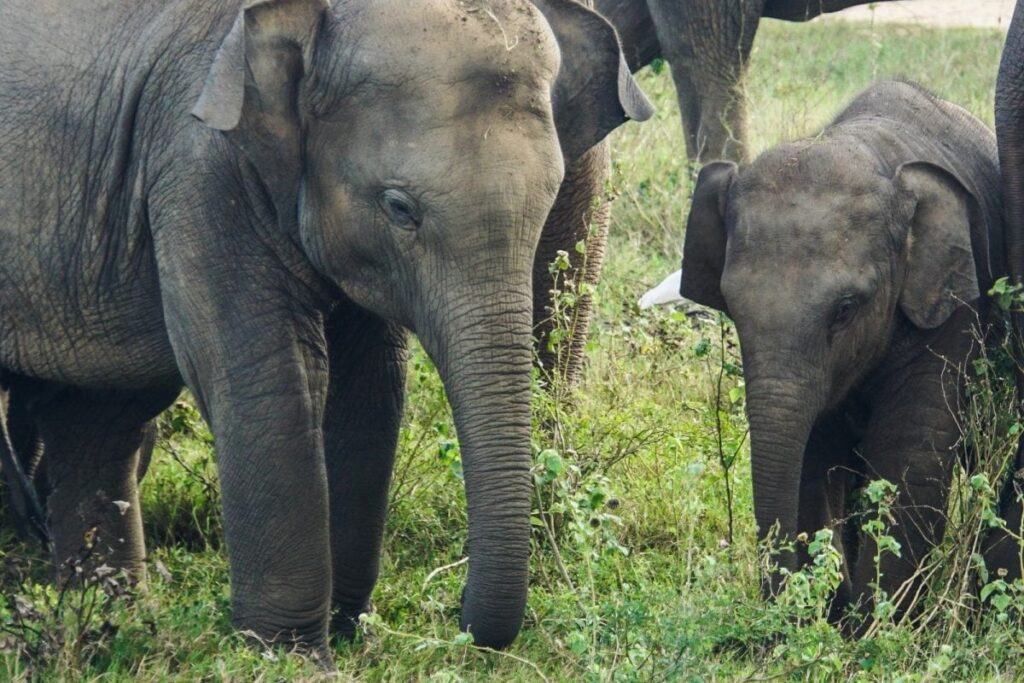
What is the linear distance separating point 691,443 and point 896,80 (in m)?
1.32

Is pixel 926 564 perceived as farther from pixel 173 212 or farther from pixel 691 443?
pixel 173 212

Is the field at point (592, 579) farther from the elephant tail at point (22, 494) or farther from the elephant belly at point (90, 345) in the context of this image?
the elephant belly at point (90, 345)

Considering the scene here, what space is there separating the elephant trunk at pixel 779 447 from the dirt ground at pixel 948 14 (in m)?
8.93

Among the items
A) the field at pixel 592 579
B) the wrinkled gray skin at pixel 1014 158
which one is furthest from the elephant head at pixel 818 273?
the field at pixel 592 579

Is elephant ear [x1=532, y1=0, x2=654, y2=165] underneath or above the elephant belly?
above

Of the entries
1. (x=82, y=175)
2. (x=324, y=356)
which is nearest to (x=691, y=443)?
(x=324, y=356)

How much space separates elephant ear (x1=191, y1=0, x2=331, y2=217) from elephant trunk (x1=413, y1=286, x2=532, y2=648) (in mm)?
540

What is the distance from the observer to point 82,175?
16.7ft

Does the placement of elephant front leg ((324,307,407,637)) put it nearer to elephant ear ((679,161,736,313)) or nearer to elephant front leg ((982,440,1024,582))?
elephant ear ((679,161,736,313))

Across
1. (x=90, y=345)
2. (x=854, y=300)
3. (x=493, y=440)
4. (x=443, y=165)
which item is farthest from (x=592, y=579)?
(x=90, y=345)

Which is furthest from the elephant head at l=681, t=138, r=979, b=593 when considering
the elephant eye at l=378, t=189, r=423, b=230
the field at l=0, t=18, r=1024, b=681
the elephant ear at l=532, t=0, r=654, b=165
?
the elephant eye at l=378, t=189, r=423, b=230

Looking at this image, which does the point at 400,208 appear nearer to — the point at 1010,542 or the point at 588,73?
the point at 588,73

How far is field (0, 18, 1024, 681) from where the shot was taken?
4.80 m

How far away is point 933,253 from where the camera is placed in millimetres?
5320
